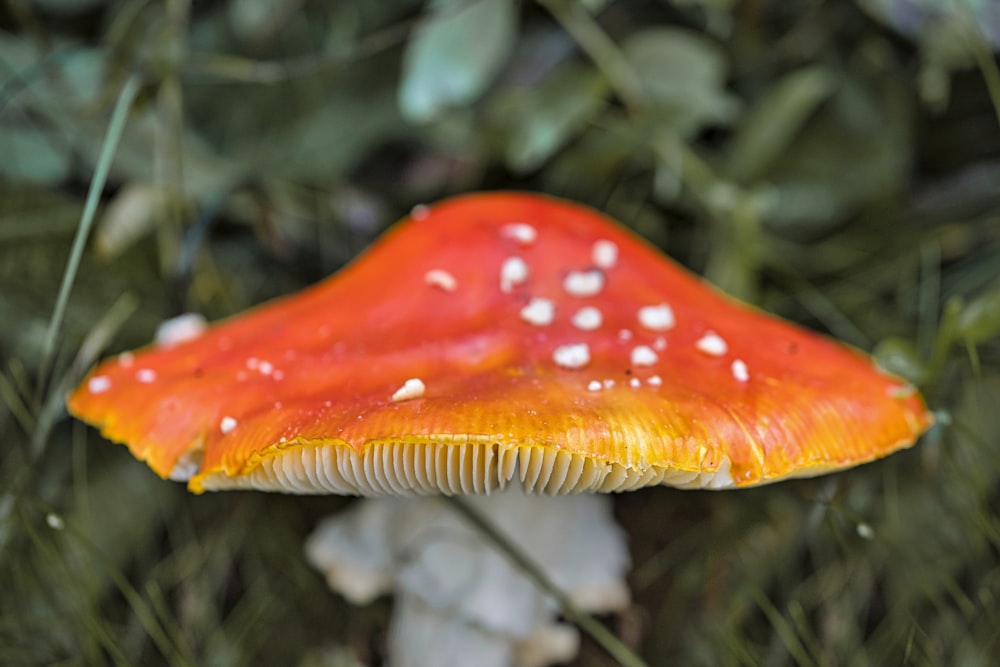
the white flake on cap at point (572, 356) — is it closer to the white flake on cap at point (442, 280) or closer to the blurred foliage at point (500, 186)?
the white flake on cap at point (442, 280)

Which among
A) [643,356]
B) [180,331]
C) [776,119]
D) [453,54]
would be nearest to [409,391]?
[643,356]

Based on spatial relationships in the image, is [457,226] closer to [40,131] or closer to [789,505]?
[789,505]

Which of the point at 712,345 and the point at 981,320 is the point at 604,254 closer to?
the point at 712,345

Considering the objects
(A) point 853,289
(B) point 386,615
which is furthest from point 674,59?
(B) point 386,615

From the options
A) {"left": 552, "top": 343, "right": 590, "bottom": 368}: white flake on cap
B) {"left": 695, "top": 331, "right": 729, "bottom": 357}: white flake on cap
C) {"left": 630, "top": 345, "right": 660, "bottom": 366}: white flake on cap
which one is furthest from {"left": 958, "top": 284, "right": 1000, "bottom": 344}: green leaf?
{"left": 552, "top": 343, "right": 590, "bottom": 368}: white flake on cap

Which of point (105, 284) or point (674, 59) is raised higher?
point (674, 59)
